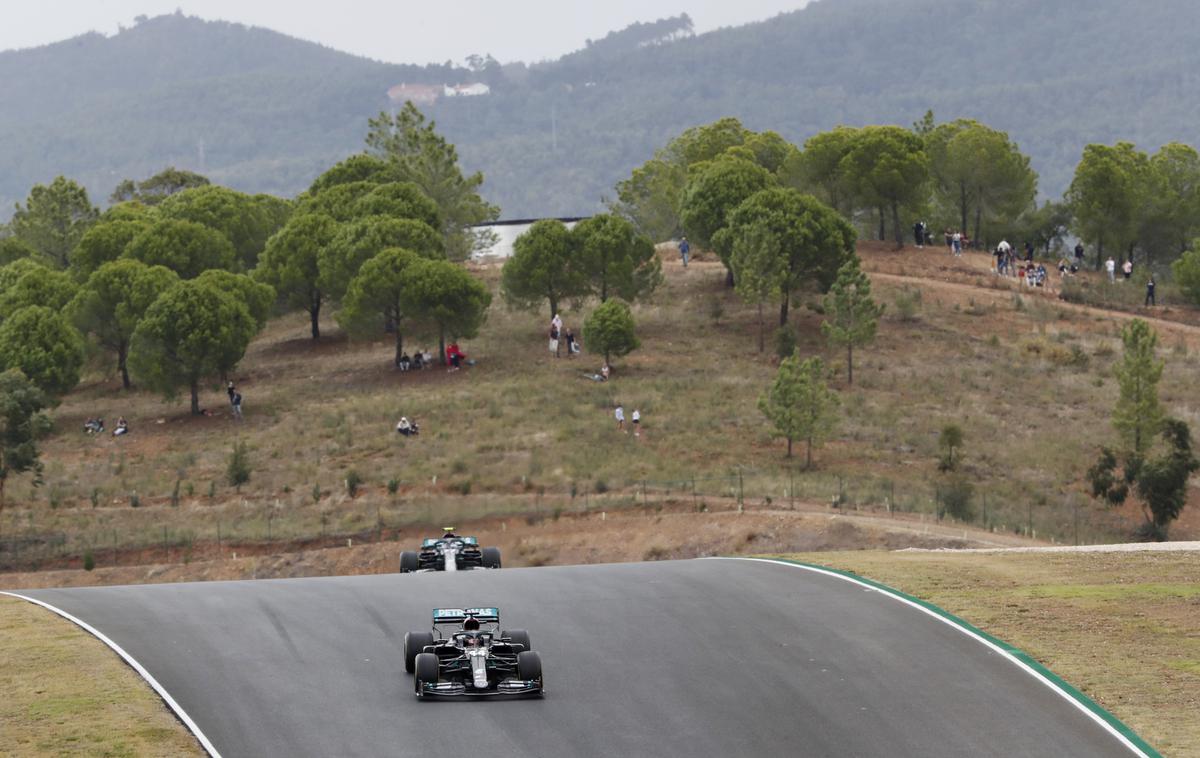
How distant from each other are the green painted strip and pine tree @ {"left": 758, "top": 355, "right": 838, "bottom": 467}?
26.1 meters

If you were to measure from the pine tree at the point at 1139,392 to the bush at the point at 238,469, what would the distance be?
1352 inches

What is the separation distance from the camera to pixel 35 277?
275 feet

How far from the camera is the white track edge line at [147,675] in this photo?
20.1 metres

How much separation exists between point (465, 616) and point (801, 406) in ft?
119

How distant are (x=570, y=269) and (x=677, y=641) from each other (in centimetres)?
5601

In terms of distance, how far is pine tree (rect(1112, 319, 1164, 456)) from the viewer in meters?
57.8

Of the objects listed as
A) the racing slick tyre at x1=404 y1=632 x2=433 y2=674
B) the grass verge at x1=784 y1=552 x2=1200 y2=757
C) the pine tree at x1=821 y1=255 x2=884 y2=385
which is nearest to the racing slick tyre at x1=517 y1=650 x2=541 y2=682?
the racing slick tyre at x1=404 y1=632 x2=433 y2=674

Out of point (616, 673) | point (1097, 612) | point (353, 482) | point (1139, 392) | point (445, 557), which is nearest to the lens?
point (616, 673)

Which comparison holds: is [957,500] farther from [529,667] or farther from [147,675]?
[147,675]

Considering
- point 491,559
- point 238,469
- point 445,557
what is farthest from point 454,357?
point 445,557

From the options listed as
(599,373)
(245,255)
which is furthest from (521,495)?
(245,255)

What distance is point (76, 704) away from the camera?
838 inches

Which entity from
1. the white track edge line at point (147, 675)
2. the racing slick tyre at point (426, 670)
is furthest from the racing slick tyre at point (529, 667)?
the white track edge line at point (147, 675)

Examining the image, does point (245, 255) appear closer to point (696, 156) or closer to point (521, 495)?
point (696, 156)
